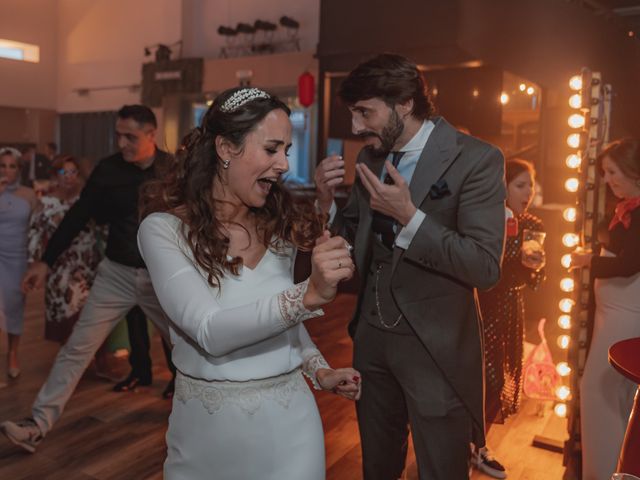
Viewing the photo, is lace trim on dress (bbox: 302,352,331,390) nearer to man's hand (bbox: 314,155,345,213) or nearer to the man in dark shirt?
man's hand (bbox: 314,155,345,213)

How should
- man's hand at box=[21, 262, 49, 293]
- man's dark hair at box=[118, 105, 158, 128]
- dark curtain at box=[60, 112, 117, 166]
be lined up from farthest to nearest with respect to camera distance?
1. dark curtain at box=[60, 112, 117, 166]
2. man's dark hair at box=[118, 105, 158, 128]
3. man's hand at box=[21, 262, 49, 293]

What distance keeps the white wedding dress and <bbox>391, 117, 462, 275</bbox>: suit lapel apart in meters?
0.57

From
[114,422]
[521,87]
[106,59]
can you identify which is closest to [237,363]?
[114,422]

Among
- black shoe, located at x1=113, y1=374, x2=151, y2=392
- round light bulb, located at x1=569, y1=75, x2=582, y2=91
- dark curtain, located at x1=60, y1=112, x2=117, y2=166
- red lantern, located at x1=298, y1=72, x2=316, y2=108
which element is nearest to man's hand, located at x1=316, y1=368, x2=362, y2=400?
round light bulb, located at x1=569, y1=75, x2=582, y2=91

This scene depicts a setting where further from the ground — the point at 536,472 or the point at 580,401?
the point at 580,401

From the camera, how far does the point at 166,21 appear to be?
39.8ft

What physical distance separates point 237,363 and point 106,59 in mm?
13472

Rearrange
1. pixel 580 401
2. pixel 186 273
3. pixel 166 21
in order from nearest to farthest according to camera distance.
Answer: pixel 186 273 → pixel 580 401 → pixel 166 21

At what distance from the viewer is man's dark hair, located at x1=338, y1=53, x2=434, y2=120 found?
1840 mm

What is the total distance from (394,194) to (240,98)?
21.5 inches

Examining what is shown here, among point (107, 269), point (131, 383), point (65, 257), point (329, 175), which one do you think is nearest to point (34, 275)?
point (107, 269)

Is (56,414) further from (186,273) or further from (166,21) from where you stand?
(166,21)

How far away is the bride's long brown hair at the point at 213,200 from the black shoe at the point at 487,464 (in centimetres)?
194

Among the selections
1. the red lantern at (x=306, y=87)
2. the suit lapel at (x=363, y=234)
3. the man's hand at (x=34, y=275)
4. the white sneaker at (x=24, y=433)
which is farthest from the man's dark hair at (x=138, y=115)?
the red lantern at (x=306, y=87)
